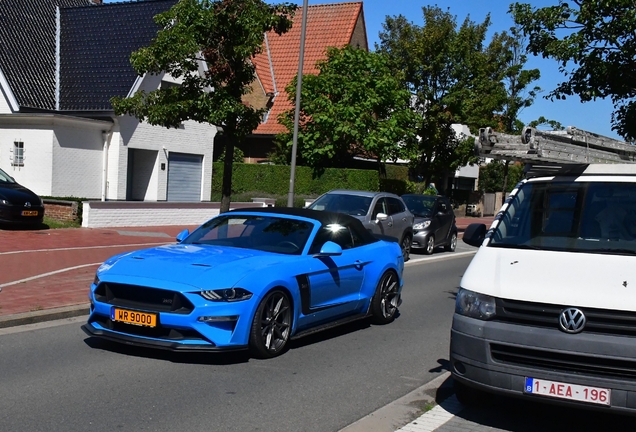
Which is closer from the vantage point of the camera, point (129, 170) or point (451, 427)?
point (451, 427)

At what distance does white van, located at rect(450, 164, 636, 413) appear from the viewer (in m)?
5.29

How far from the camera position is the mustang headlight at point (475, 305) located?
578 cm

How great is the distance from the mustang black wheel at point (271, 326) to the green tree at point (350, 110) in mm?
22066

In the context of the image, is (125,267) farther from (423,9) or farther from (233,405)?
(423,9)

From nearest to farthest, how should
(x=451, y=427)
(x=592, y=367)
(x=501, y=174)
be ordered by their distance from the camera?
(x=592, y=367) < (x=451, y=427) < (x=501, y=174)

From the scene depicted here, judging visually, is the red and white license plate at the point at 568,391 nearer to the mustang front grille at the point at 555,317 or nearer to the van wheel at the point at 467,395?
the mustang front grille at the point at 555,317

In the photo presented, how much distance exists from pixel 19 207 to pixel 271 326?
41.4 ft

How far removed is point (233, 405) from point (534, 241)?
2.87m

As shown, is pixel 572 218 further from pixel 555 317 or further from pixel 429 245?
pixel 429 245

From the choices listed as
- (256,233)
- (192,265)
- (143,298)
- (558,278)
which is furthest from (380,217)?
(558,278)

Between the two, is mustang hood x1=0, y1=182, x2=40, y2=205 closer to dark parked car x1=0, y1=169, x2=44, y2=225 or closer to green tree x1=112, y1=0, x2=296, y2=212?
dark parked car x1=0, y1=169, x2=44, y2=225

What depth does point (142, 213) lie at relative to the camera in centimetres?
2273

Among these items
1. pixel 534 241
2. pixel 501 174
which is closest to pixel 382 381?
pixel 534 241

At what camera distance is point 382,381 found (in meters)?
7.31
